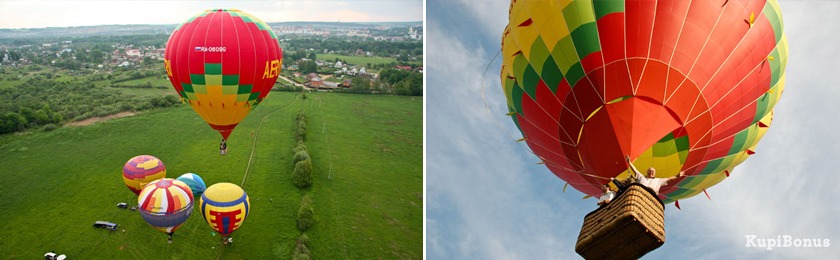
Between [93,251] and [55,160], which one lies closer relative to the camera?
[93,251]

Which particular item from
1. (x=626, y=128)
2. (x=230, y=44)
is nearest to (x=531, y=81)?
(x=626, y=128)

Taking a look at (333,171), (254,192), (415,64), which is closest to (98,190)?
(254,192)

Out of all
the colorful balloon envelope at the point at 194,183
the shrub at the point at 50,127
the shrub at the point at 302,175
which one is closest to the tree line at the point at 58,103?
the shrub at the point at 50,127

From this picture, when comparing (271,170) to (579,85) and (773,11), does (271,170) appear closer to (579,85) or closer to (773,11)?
(579,85)

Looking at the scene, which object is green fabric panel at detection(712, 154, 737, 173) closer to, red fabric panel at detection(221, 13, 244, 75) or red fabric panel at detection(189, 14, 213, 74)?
red fabric panel at detection(221, 13, 244, 75)

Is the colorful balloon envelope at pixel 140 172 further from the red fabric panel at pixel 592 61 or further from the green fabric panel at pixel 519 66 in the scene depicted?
the red fabric panel at pixel 592 61

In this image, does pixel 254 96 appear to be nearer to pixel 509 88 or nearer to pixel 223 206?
pixel 223 206

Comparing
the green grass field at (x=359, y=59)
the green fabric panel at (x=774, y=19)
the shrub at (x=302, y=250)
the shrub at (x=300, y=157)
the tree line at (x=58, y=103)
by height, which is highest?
the green grass field at (x=359, y=59)
